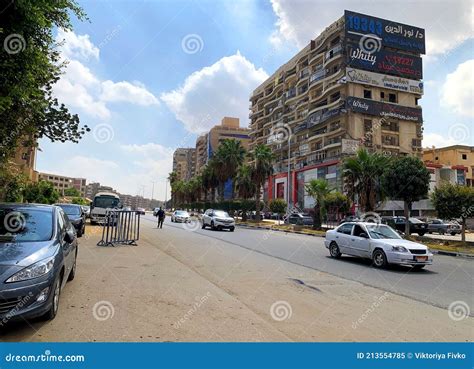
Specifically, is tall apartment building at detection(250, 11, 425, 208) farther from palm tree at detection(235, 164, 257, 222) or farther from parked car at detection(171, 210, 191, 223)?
parked car at detection(171, 210, 191, 223)

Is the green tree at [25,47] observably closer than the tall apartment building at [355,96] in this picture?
Yes

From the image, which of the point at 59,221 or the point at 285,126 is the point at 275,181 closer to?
the point at 285,126

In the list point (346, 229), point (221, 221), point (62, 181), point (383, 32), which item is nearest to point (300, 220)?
point (221, 221)

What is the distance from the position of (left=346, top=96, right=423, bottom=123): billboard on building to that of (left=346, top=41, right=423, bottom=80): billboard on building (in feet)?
18.3

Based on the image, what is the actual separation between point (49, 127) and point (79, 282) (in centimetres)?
738

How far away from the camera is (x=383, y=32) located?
6081 cm

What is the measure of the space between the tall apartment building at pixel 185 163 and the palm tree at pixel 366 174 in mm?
122082

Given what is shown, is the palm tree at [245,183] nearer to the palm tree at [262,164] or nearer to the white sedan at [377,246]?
the palm tree at [262,164]

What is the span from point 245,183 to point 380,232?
37.4 meters

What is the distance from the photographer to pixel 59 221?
6.17m

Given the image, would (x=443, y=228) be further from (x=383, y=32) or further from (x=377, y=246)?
A: (x=383, y=32)

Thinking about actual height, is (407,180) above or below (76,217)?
above

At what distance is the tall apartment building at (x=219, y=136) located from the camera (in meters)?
126

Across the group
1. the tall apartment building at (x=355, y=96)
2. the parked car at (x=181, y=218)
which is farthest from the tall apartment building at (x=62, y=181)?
the parked car at (x=181, y=218)
